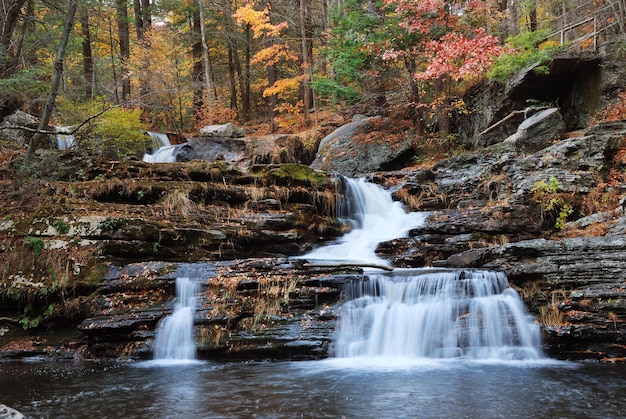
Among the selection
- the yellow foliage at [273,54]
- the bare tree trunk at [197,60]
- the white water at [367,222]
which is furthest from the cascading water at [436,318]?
the bare tree trunk at [197,60]

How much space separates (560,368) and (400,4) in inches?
454

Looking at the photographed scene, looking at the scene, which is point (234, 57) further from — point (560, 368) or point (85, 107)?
point (560, 368)

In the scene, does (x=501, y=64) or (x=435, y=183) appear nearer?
(x=435, y=183)

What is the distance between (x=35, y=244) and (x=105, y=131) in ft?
22.4

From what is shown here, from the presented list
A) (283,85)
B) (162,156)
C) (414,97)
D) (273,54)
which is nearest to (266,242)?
(162,156)

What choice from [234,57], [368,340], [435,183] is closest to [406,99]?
[435,183]

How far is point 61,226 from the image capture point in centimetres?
794

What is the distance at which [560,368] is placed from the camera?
18.3 feet

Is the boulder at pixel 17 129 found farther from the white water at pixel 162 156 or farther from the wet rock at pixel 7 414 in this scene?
the wet rock at pixel 7 414

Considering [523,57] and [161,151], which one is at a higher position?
[523,57]

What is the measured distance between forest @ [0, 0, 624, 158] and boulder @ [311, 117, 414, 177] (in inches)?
56.2

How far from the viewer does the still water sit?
4.30m

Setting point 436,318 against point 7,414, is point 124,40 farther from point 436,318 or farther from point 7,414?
point 7,414

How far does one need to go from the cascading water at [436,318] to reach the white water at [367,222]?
6.78 ft
